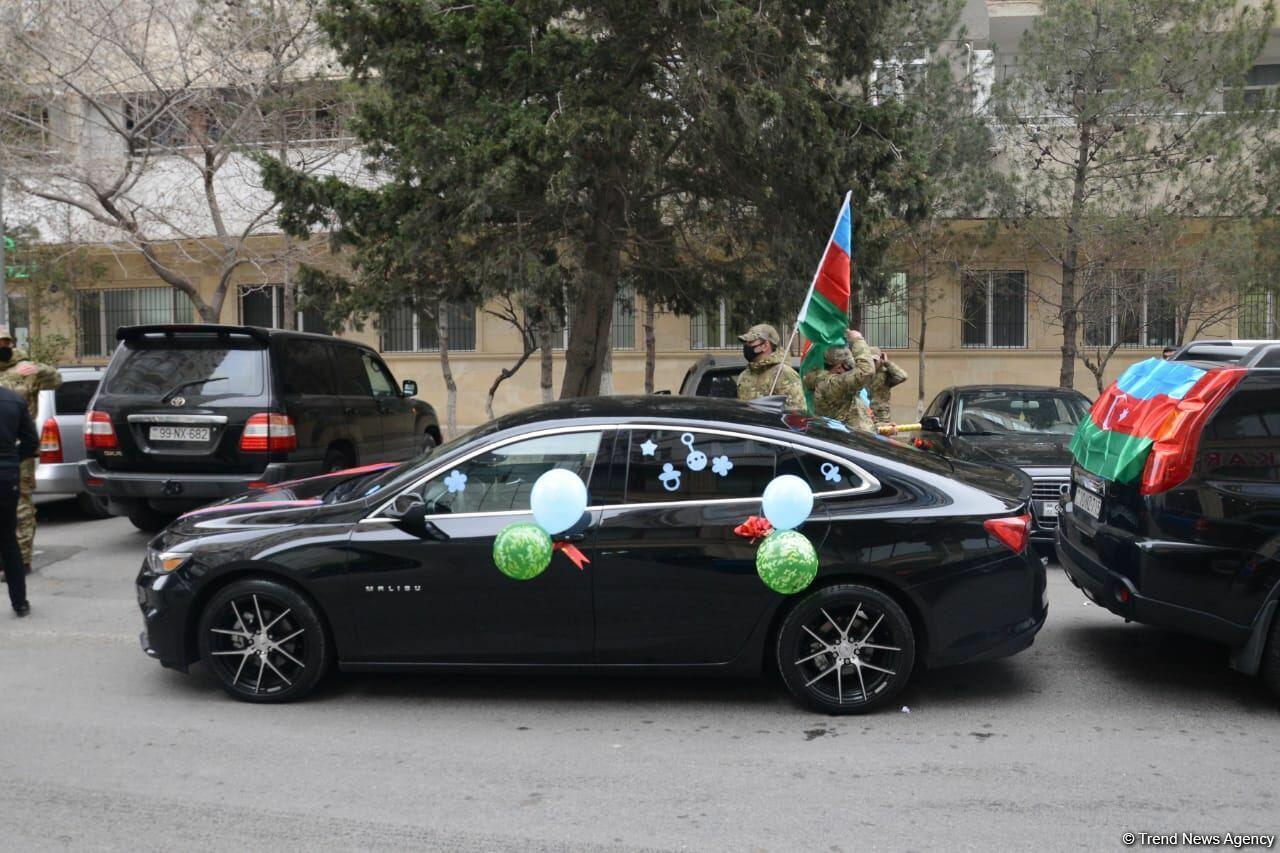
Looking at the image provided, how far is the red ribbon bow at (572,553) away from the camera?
5.38 metres

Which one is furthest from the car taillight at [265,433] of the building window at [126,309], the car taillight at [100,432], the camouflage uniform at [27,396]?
the building window at [126,309]

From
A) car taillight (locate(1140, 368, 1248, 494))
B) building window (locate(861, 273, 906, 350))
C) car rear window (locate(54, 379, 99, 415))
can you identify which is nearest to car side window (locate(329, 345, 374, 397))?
car rear window (locate(54, 379, 99, 415))

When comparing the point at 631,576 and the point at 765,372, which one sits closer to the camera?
the point at 631,576

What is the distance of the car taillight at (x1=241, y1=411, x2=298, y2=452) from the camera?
364 inches

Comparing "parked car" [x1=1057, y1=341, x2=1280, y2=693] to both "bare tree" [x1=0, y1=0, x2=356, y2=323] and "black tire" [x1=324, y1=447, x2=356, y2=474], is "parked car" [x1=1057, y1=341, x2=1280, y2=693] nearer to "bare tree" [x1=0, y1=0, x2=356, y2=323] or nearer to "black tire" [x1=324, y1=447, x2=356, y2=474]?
"black tire" [x1=324, y1=447, x2=356, y2=474]

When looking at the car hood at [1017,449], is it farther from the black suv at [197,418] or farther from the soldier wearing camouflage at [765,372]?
the black suv at [197,418]

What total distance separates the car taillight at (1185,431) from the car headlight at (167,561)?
4853 mm

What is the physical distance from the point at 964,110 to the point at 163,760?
14924 millimetres

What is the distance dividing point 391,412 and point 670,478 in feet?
22.7

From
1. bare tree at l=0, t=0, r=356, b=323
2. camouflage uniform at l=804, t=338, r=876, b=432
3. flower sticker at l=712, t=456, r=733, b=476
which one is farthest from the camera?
bare tree at l=0, t=0, r=356, b=323

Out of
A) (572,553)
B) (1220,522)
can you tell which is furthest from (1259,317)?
(572,553)

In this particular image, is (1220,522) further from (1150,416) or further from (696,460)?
(696,460)

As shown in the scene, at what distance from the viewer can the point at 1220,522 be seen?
17.6 feet

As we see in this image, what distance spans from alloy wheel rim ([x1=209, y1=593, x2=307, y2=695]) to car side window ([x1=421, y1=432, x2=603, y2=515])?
959mm
